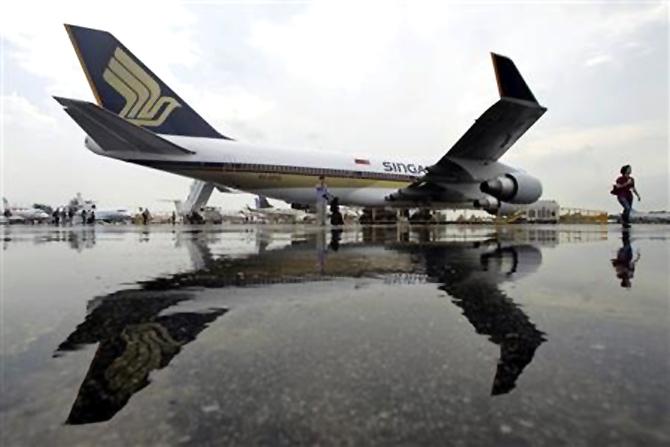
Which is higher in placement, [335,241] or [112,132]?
[112,132]

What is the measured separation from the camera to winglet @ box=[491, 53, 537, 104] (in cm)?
1279

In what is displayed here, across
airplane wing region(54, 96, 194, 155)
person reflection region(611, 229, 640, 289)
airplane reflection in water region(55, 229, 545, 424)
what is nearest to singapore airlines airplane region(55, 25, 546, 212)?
airplane wing region(54, 96, 194, 155)

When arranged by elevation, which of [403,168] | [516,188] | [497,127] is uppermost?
[497,127]

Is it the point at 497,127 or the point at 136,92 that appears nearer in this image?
the point at 497,127

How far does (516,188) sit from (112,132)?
11950 millimetres

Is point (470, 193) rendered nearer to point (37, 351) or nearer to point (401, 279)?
point (401, 279)

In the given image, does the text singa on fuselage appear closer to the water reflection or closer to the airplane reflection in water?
the airplane reflection in water

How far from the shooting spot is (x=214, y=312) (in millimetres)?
2604

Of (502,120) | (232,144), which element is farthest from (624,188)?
(232,144)

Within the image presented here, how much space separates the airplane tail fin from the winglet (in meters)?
9.73

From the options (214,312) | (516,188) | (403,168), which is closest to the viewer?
(214,312)

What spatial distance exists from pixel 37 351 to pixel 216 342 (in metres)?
0.68

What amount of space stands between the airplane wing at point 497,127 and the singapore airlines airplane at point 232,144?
0.10ft

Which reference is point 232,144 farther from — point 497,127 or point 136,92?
point 497,127
